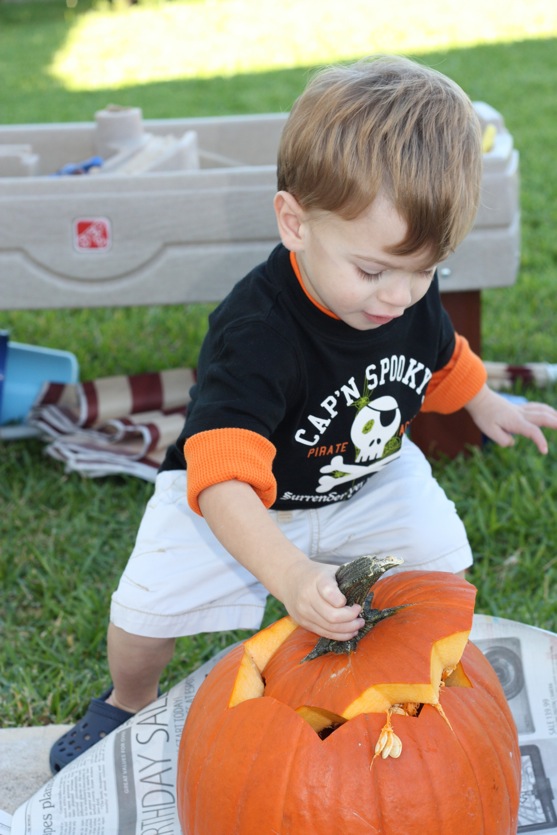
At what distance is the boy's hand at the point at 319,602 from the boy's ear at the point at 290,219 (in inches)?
18.4

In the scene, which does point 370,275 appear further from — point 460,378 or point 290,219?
point 460,378

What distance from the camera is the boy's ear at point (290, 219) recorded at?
142 cm

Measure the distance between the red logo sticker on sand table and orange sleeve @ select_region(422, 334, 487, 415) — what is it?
0.88 m

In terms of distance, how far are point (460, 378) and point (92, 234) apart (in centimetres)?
96

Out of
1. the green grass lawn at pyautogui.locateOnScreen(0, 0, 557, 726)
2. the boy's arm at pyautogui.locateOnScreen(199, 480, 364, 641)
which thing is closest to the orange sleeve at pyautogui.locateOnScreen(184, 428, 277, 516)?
the boy's arm at pyautogui.locateOnScreen(199, 480, 364, 641)

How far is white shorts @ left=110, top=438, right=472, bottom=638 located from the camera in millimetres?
1637

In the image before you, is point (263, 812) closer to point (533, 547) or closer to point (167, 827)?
point (167, 827)

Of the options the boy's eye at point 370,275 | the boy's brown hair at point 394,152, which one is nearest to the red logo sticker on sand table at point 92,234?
the boy's brown hair at point 394,152

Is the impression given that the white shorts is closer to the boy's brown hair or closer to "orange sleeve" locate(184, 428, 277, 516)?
"orange sleeve" locate(184, 428, 277, 516)

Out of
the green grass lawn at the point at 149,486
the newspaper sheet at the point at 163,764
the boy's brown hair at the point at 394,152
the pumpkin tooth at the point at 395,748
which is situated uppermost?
the boy's brown hair at the point at 394,152

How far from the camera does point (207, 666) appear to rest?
163 centimetres

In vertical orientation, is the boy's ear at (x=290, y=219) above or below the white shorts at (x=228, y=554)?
above

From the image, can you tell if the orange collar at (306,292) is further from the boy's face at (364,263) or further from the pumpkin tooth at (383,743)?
the pumpkin tooth at (383,743)

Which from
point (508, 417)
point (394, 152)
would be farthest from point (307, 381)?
point (508, 417)
